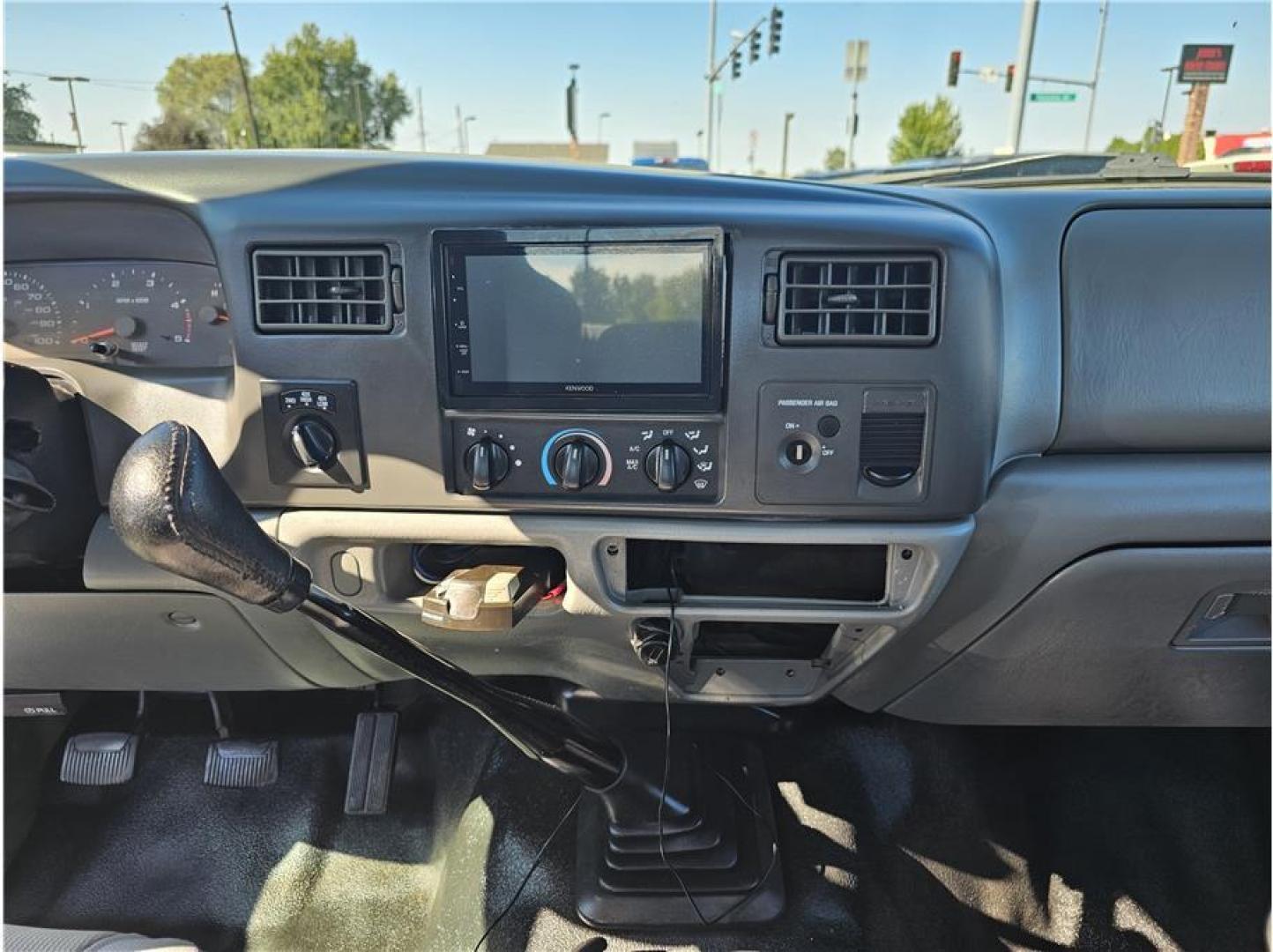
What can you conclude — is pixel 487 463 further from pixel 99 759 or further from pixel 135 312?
pixel 99 759

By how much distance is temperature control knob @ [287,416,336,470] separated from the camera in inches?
56.6

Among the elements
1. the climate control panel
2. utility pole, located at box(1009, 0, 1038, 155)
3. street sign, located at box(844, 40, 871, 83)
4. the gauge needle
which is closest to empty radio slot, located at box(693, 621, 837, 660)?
the climate control panel

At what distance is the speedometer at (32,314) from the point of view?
1562 millimetres

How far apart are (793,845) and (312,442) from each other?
140 cm

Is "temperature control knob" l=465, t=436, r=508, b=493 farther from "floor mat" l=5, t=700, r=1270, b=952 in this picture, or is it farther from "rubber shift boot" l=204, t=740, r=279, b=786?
"rubber shift boot" l=204, t=740, r=279, b=786

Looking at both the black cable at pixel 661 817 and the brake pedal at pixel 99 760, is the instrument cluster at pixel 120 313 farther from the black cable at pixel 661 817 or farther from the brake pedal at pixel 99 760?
the brake pedal at pixel 99 760

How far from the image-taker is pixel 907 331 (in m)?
1.35

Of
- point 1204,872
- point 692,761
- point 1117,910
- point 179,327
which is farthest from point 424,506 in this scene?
point 1204,872

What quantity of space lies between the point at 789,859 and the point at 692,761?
0.30 metres

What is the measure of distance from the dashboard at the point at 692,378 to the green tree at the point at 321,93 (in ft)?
78.4

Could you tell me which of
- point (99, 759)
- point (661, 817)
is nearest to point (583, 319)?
point (661, 817)

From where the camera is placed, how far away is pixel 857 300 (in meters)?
1.34

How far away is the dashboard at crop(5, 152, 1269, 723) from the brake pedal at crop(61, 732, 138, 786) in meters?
0.80

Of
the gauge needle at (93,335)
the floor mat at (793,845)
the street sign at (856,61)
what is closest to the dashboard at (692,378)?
the gauge needle at (93,335)
